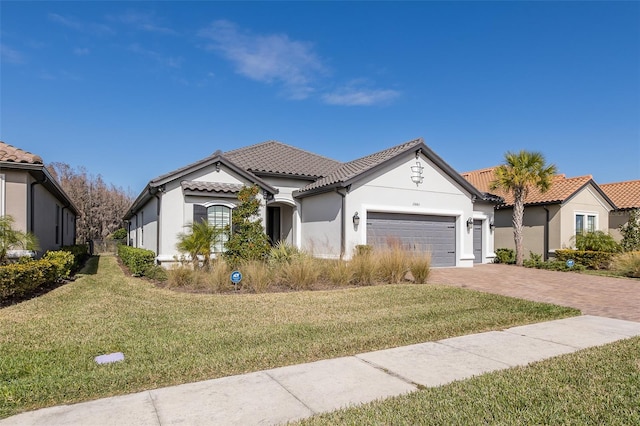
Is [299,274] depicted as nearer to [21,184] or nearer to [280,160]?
[21,184]

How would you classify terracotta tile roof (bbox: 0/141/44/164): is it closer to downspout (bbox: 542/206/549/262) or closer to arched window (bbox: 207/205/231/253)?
arched window (bbox: 207/205/231/253)

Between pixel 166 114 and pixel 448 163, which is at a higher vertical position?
pixel 166 114

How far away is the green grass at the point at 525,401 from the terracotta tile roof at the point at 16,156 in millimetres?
11955

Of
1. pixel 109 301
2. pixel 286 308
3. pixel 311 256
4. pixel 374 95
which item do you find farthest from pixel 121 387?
pixel 374 95

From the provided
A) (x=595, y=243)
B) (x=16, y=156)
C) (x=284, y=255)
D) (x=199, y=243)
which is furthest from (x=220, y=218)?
(x=595, y=243)

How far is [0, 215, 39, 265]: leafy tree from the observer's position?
9.91m

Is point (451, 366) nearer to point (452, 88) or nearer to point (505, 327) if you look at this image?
point (505, 327)

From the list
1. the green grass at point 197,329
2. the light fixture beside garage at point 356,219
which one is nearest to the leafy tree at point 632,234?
the light fixture beside garage at point 356,219

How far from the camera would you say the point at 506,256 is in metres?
21.5

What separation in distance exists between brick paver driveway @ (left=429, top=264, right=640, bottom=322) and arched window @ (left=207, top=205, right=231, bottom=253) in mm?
8046

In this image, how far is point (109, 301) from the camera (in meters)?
9.06

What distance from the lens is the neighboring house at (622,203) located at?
2369 centimetres

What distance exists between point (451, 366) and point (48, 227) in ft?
56.9

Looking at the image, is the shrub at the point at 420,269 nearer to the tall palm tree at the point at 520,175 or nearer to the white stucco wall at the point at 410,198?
the white stucco wall at the point at 410,198
